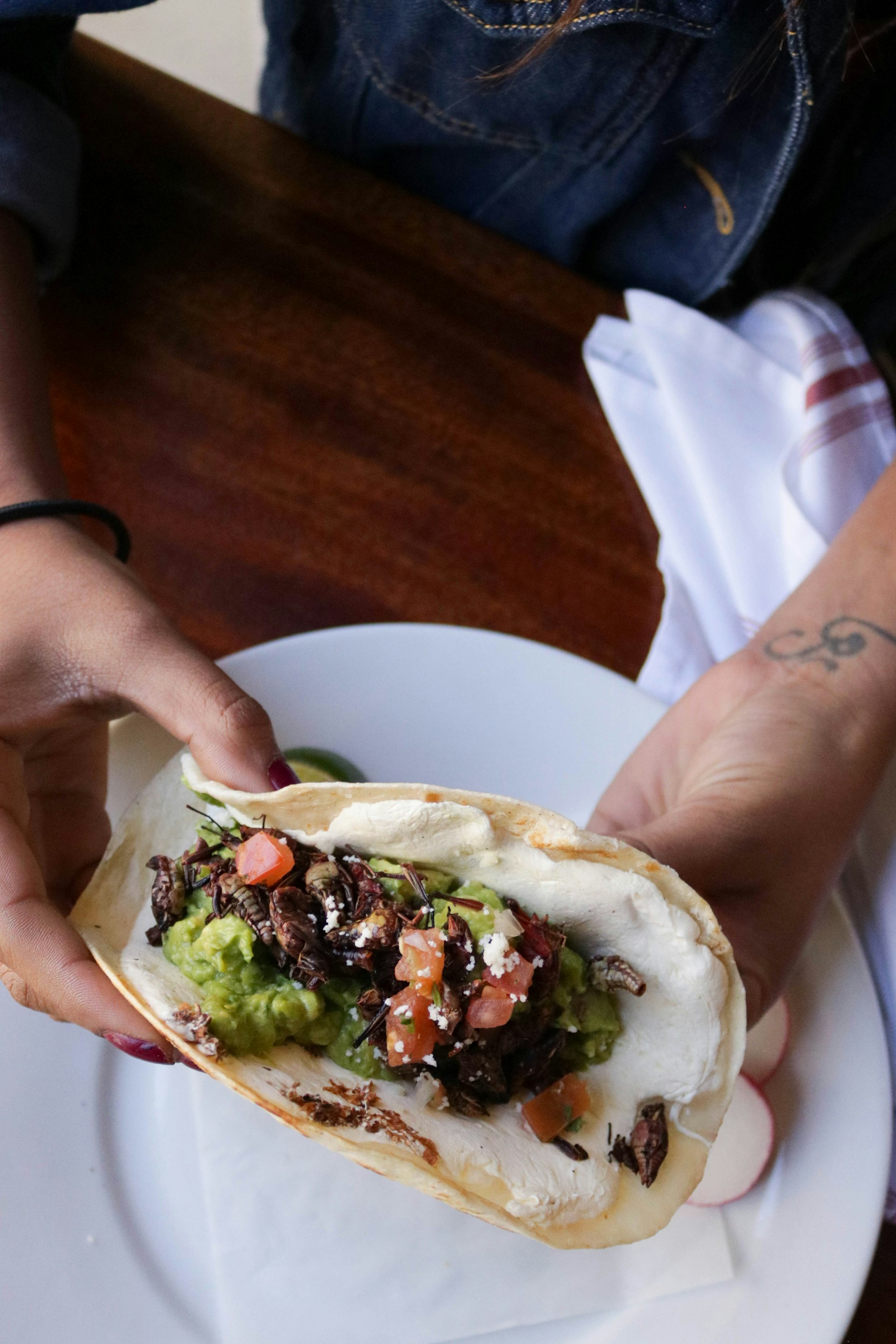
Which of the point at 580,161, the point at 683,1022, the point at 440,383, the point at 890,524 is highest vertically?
the point at 580,161

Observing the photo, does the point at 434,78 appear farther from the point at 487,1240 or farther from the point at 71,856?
the point at 487,1240

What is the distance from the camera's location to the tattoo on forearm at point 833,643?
177 cm

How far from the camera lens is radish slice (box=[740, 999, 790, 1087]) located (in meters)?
1.67

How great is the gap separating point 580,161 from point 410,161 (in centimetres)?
43

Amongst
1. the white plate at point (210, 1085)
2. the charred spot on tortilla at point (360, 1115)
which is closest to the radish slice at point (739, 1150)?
the white plate at point (210, 1085)

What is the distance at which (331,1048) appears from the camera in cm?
133

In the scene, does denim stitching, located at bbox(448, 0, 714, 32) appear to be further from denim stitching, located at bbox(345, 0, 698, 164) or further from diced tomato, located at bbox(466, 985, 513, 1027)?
diced tomato, located at bbox(466, 985, 513, 1027)

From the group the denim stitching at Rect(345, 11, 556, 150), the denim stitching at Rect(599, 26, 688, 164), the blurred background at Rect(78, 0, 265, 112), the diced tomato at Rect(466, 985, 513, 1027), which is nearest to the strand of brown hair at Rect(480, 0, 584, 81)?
the denim stitching at Rect(599, 26, 688, 164)

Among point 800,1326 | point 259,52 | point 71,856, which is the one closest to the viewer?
point 800,1326

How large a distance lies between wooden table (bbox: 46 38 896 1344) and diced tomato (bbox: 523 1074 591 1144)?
0.86m

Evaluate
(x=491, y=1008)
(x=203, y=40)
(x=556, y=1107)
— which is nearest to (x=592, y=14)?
(x=491, y=1008)

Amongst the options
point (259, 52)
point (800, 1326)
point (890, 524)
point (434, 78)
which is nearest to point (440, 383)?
point (434, 78)

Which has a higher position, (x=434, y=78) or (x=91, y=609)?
(x=434, y=78)

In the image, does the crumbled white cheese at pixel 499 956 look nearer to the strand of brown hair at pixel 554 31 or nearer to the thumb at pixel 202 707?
the thumb at pixel 202 707
